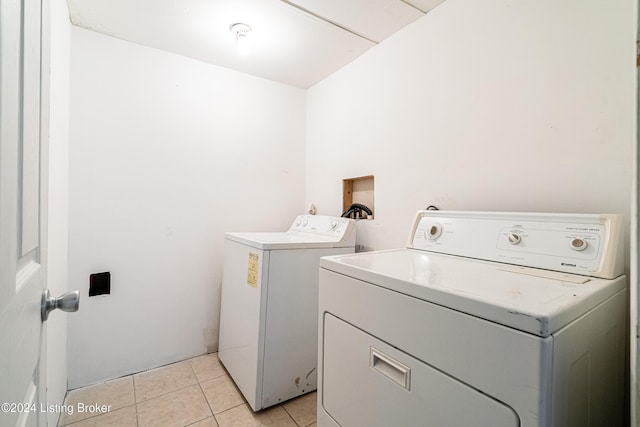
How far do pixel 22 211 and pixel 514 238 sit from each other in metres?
1.29

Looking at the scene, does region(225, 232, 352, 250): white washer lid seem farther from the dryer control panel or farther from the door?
the door

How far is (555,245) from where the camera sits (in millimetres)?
877

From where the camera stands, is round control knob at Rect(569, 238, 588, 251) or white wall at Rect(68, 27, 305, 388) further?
white wall at Rect(68, 27, 305, 388)

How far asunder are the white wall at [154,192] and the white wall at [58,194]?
101 millimetres

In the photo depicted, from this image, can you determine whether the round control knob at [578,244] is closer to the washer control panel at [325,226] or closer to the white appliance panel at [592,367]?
the white appliance panel at [592,367]

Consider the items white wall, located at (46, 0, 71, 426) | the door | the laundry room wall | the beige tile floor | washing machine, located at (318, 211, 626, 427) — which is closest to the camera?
the door

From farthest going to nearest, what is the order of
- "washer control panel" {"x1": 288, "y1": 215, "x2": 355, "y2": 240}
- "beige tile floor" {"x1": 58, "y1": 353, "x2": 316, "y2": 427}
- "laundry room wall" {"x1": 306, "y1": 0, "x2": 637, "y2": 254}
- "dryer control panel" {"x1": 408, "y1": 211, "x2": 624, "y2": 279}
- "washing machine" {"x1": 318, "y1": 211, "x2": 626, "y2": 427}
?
"washer control panel" {"x1": 288, "y1": 215, "x2": 355, "y2": 240}
"beige tile floor" {"x1": 58, "y1": 353, "x2": 316, "y2": 427}
"laundry room wall" {"x1": 306, "y1": 0, "x2": 637, "y2": 254}
"dryer control panel" {"x1": 408, "y1": 211, "x2": 624, "y2": 279}
"washing machine" {"x1": 318, "y1": 211, "x2": 626, "y2": 427}

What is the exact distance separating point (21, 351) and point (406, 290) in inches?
29.9

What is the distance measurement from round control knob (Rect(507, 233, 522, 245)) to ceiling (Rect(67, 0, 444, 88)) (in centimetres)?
122

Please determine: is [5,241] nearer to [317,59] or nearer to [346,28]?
[346,28]

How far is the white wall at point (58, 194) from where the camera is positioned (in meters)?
1.21

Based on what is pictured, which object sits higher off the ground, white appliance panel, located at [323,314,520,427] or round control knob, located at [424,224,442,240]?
round control knob, located at [424,224,442,240]

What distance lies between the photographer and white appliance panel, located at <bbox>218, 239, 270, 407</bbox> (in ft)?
4.76

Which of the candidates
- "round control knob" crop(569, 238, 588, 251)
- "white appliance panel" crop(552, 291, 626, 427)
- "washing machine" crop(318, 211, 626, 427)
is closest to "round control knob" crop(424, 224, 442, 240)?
"washing machine" crop(318, 211, 626, 427)
